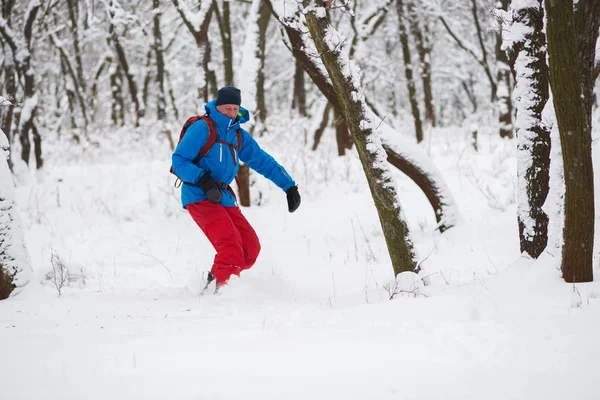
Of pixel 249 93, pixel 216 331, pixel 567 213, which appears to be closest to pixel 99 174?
pixel 249 93

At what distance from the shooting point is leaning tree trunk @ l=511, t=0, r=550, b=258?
11.6 feet

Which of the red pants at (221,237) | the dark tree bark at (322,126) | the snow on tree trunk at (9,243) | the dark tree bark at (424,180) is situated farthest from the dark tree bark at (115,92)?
the red pants at (221,237)

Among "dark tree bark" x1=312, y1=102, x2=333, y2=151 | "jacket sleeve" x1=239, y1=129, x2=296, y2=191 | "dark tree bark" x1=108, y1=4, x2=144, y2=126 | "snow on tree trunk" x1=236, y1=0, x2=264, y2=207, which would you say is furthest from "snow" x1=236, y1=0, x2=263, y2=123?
"dark tree bark" x1=108, y1=4, x2=144, y2=126

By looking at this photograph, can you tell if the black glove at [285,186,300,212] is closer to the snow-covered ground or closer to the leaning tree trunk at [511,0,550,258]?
the snow-covered ground

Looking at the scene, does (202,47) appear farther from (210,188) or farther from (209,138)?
(210,188)

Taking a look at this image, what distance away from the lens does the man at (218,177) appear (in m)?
3.93

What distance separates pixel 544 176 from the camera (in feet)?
11.8

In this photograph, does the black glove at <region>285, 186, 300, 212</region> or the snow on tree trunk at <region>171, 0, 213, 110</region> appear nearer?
the black glove at <region>285, 186, 300, 212</region>

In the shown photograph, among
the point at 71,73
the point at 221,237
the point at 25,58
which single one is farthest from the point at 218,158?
the point at 71,73

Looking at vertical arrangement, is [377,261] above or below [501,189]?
below

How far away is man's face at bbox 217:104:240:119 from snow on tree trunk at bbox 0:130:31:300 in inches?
66.8

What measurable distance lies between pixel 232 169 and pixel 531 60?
7.83 ft

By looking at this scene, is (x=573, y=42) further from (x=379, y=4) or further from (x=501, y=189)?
(x=379, y=4)

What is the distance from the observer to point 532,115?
359 cm
